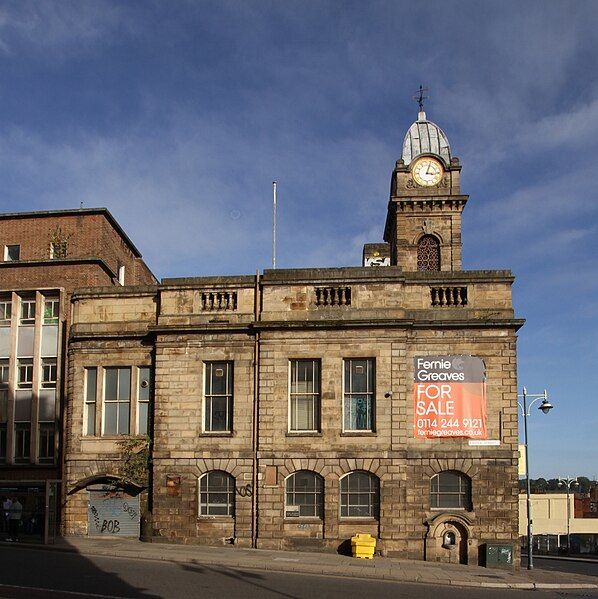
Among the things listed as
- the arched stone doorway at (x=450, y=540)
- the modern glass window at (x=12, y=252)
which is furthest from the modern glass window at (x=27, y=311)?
the arched stone doorway at (x=450, y=540)

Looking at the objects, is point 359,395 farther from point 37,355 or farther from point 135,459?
point 37,355

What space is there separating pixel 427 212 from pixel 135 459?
26.5 meters

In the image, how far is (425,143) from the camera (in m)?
48.9

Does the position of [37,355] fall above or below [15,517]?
above

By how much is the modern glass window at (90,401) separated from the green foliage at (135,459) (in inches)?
60.4

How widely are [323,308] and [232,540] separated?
29.2 ft

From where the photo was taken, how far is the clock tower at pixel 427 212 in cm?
4617

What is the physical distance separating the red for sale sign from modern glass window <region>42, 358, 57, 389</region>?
1446 cm

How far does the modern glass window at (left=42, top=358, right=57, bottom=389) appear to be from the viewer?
2984 cm


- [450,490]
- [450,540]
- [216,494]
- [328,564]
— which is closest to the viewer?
[328,564]

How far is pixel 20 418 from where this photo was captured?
3000 centimetres

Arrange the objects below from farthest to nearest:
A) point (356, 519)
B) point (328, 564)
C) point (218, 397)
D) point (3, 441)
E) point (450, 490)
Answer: point (3, 441) < point (218, 397) < point (450, 490) < point (356, 519) < point (328, 564)

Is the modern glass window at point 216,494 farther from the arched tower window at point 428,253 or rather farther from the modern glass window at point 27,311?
the arched tower window at point 428,253

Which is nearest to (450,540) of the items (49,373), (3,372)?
(49,373)
